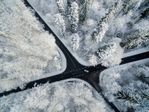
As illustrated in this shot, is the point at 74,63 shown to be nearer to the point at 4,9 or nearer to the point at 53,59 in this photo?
the point at 53,59

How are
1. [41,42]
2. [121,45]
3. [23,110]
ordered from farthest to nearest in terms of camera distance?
[121,45]
[41,42]
[23,110]

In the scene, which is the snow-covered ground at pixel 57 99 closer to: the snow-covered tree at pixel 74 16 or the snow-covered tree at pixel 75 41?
the snow-covered tree at pixel 75 41

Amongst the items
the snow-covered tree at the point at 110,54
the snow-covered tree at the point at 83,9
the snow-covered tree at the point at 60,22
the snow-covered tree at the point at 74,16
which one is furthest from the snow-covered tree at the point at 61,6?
the snow-covered tree at the point at 110,54

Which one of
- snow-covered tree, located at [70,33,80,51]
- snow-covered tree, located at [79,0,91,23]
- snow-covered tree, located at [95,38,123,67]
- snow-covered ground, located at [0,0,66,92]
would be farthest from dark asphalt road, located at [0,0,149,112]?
snow-covered tree, located at [79,0,91,23]

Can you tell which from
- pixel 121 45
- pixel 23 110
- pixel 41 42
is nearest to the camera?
pixel 23 110

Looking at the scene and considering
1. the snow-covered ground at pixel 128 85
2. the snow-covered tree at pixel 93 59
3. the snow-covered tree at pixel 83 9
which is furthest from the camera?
the snow-covered tree at pixel 83 9

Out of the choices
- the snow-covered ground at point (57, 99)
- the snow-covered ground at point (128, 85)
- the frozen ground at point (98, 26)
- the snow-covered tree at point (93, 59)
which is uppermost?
the frozen ground at point (98, 26)

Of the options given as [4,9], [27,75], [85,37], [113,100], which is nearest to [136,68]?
[113,100]
